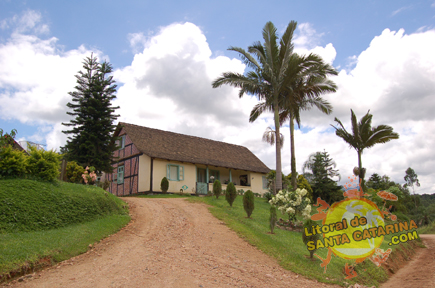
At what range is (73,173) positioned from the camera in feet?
47.9

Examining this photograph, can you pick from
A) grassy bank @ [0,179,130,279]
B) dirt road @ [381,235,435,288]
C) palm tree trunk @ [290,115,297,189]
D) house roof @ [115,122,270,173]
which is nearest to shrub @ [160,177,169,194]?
house roof @ [115,122,270,173]

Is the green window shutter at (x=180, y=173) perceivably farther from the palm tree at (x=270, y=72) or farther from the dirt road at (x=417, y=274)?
the dirt road at (x=417, y=274)

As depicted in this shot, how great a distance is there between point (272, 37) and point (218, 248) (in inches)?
519

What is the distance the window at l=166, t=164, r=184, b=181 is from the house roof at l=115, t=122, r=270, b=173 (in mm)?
750

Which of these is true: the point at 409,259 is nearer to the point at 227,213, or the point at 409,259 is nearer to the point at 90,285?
the point at 227,213

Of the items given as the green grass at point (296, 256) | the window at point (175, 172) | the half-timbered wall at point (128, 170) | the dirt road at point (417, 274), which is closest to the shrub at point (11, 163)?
the green grass at point (296, 256)

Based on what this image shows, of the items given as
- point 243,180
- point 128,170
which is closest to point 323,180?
point 243,180

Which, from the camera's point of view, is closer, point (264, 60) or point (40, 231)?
point (40, 231)

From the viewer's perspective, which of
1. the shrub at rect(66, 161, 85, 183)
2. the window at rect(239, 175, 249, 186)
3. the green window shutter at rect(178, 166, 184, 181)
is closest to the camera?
Result: the shrub at rect(66, 161, 85, 183)

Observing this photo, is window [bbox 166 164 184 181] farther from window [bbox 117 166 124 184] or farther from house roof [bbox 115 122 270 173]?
window [bbox 117 166 124 184]

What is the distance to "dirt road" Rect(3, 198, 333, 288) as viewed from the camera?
6.09 meters

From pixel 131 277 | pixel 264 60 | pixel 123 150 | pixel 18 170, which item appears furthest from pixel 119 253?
pixel 123 150

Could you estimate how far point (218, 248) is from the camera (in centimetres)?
870

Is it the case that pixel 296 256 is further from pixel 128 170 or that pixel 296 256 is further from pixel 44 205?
pixel 128 170
